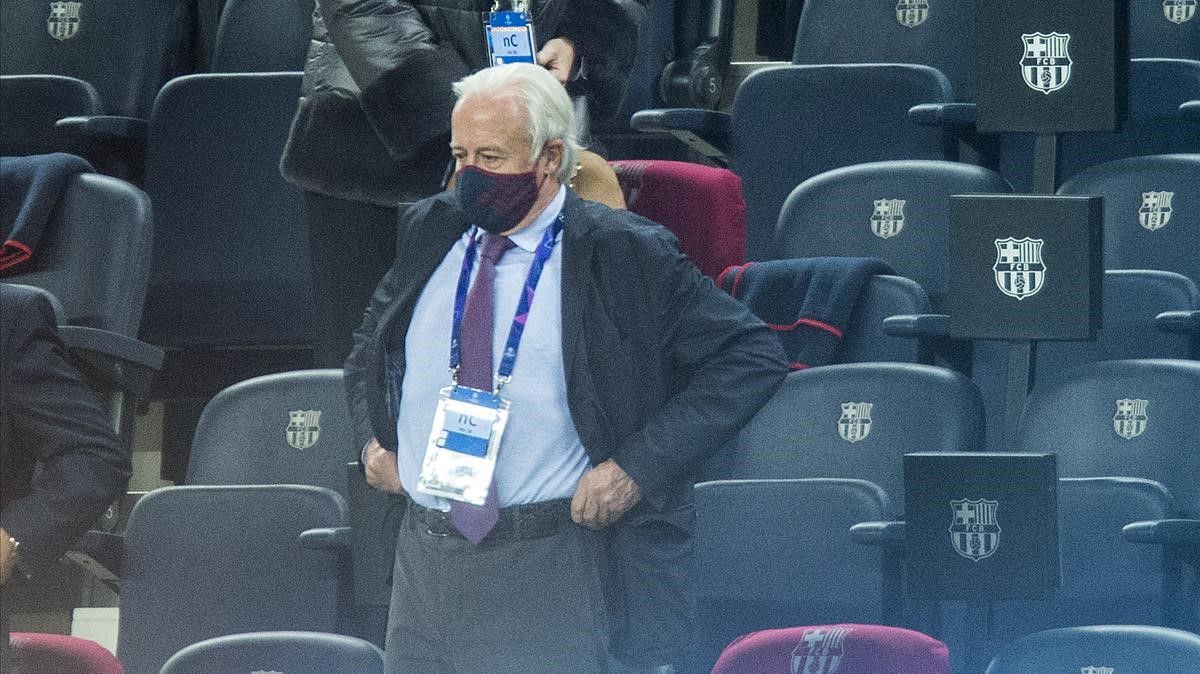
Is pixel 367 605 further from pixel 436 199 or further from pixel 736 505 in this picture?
pixel 436 199

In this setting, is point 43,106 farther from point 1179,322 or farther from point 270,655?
point 1179,322

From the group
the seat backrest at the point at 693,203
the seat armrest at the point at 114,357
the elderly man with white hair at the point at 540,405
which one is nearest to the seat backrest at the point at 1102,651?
the elderly man with white hair at the point at 540,405

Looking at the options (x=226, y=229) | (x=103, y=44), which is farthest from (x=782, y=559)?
(x=103, y=44)

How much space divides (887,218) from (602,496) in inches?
62.2

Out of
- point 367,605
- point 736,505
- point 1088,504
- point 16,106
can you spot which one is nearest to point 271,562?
point 367,605

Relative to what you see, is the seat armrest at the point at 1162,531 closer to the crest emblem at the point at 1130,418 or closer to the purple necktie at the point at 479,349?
the crest emblem at the point at 1130,418

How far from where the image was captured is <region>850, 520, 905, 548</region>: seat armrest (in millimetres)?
2773

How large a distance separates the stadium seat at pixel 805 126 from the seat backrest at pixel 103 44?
1.00 metres

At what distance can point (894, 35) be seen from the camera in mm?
4254

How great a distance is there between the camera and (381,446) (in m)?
2.25

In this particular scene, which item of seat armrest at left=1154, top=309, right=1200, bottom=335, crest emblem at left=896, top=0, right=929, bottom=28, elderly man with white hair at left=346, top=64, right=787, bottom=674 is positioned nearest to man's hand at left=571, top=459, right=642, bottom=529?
elderly man with white hair at left=346, top=64, right=787, bottom=674

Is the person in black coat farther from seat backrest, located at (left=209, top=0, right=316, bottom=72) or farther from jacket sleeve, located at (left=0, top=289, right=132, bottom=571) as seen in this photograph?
seat backrest, located at (left=209, top=0, right=316, bottom=72)

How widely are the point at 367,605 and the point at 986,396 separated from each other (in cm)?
110

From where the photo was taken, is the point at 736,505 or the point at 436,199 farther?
the point at 736,505
